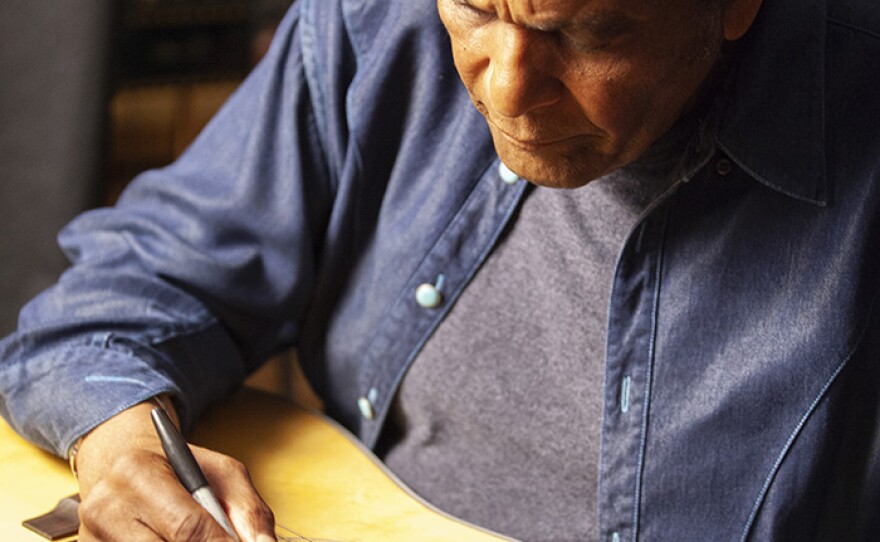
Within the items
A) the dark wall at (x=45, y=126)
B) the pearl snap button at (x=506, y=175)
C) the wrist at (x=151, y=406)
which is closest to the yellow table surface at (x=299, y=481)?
the wrist at (x=151, y=406)

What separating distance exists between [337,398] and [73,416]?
1.17 feet

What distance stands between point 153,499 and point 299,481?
199mm

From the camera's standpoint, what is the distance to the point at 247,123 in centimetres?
Answer: 124

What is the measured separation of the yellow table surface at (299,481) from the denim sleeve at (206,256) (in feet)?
0.15

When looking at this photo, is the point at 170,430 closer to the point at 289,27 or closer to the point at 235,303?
the point at 235,303

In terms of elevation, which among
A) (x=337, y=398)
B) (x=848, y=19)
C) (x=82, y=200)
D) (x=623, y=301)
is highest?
(x=848, y=19)

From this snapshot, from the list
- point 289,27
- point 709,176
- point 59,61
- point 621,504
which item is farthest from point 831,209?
point 59,61

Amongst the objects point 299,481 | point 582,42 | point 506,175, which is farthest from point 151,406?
point 582,42

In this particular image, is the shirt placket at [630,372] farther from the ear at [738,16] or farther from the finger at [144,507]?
the finger at [144,507]

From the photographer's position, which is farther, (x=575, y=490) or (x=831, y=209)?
(x=575, y=490)

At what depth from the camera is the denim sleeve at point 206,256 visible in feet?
3.75

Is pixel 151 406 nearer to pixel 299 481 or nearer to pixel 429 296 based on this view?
pixel 299 481

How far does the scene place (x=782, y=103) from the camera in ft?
3.37

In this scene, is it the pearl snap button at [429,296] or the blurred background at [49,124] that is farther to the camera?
the blurred background at [49,124]
